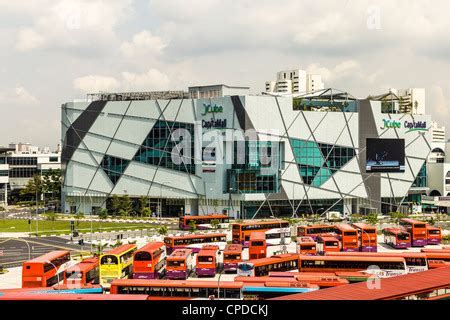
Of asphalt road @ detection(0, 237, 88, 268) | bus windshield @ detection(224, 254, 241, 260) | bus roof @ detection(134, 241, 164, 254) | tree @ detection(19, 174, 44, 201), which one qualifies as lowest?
asphalt road @ detection(0, 237, 88, 268)

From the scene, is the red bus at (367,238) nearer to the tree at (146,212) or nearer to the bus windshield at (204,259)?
the bus windshield at (204,259)

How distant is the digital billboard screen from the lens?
222 ft

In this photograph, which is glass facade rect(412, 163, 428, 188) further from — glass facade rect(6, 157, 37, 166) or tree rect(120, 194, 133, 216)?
glass facade rect(6, 157, 37, 166)

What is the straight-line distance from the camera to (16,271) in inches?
1241

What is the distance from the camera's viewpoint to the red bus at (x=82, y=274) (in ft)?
82.9

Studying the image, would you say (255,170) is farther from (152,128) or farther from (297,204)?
(152,128)

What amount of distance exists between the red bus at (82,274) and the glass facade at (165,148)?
127ft

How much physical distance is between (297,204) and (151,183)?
18360 millimetres

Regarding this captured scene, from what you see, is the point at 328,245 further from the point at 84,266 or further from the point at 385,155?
the point at 385,155

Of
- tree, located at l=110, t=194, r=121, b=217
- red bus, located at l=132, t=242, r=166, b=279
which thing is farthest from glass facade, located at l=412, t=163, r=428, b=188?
red bus, located at l=132, t=242, r=166, b=279

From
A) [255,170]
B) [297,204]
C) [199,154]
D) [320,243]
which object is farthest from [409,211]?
[320,243]

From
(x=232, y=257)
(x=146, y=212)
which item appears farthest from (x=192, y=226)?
(x=232, y=257)

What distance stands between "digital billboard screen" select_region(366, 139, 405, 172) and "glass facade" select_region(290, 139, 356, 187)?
337 centimetres

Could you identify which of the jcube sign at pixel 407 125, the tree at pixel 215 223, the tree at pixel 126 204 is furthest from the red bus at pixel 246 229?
the jcube sign at pixel 407 125
